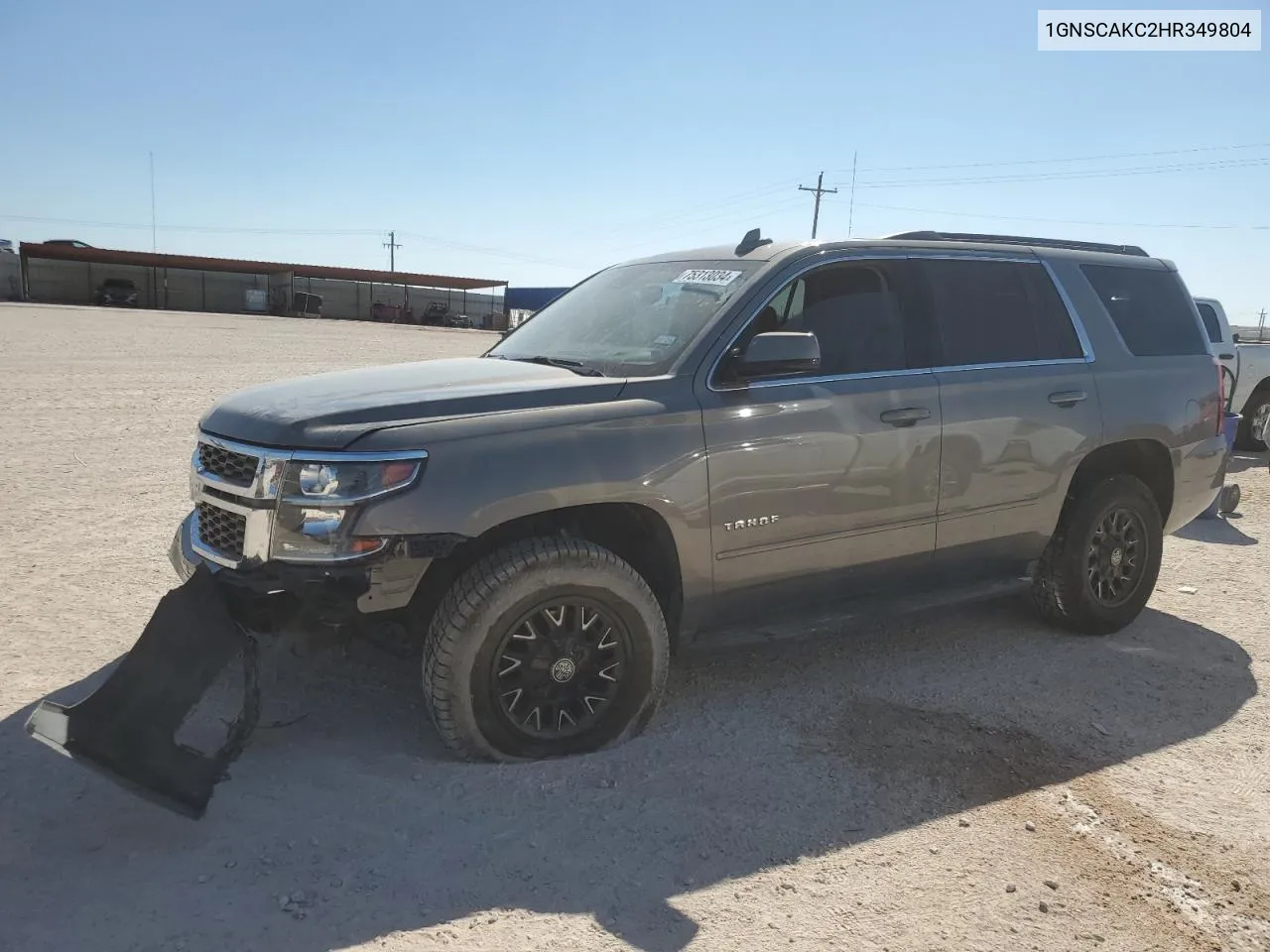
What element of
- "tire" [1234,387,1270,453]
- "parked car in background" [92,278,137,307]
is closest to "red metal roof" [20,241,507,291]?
"parked car in background" [92,278,137,307]

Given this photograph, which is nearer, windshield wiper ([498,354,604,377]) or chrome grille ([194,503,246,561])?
chrome grille ([194,503,246,561])

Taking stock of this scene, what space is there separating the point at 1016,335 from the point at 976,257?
435mm

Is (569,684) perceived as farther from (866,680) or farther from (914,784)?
(866,680)

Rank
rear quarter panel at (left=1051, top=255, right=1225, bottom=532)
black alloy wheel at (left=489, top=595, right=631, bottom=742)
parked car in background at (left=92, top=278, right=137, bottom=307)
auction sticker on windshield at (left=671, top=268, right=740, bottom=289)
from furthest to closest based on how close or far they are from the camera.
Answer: parked car in background at (left=92, top=278, right=137, bottom=307), rear quarter panel at (left=1051, top=255, right=1225, bottom=532), auction sticker on windshield at (left=671, top=268, right=740, bottom=289), black alloy wheel at (left=489, top=595, right=631, bottom=742)

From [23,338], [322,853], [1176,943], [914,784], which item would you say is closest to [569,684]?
[322,853]

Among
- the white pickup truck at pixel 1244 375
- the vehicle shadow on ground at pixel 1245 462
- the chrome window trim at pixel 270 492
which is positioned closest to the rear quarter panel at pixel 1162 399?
the chrome window trim at pixel 270 492

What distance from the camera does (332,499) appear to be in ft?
10.7

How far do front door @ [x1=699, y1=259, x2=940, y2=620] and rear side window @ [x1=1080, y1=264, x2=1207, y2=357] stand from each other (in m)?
1.53

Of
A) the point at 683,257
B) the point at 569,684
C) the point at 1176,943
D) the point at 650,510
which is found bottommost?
the point at 1176,943

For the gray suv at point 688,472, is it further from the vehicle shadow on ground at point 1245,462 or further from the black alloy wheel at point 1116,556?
the vehicle shadow on ground at point 1245,462

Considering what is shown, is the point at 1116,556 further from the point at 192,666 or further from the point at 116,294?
the point at 116,294

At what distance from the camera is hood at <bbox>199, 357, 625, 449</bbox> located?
3.35 m

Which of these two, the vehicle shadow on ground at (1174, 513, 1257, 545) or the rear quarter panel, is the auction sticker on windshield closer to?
the rear quarter panel

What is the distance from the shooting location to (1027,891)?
306 centimetres
